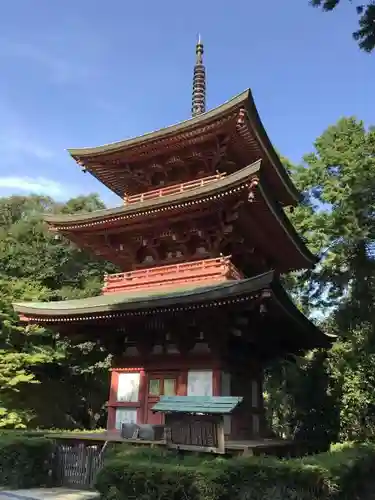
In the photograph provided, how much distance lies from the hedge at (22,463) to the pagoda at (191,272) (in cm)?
295

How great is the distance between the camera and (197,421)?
10.8 m

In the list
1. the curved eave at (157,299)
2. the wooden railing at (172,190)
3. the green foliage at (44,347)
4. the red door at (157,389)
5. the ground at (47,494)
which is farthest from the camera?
the green foliage at (44,347)

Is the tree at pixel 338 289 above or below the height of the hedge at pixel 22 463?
above

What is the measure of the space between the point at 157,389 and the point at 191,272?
3.92 meters

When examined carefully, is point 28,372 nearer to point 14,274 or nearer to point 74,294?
point 74,294

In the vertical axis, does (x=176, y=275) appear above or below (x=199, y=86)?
below

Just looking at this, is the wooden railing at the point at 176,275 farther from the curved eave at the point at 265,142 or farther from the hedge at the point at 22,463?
the hedge at the point at 22,463

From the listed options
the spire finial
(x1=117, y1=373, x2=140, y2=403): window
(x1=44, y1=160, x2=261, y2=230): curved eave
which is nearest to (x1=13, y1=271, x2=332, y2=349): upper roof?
(x1=117, y1=373, x2=140, y2=403): window

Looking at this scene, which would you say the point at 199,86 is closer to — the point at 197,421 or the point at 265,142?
the point at 265,142

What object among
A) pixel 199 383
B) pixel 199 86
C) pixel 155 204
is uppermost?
pixel 199 86

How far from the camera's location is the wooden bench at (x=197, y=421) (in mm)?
10438

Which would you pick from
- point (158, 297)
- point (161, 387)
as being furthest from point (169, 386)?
point (158, 297)

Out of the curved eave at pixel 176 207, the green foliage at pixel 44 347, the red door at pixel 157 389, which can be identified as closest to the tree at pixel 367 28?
the curved eave at pixel 176 207

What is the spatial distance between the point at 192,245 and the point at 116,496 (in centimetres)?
889
